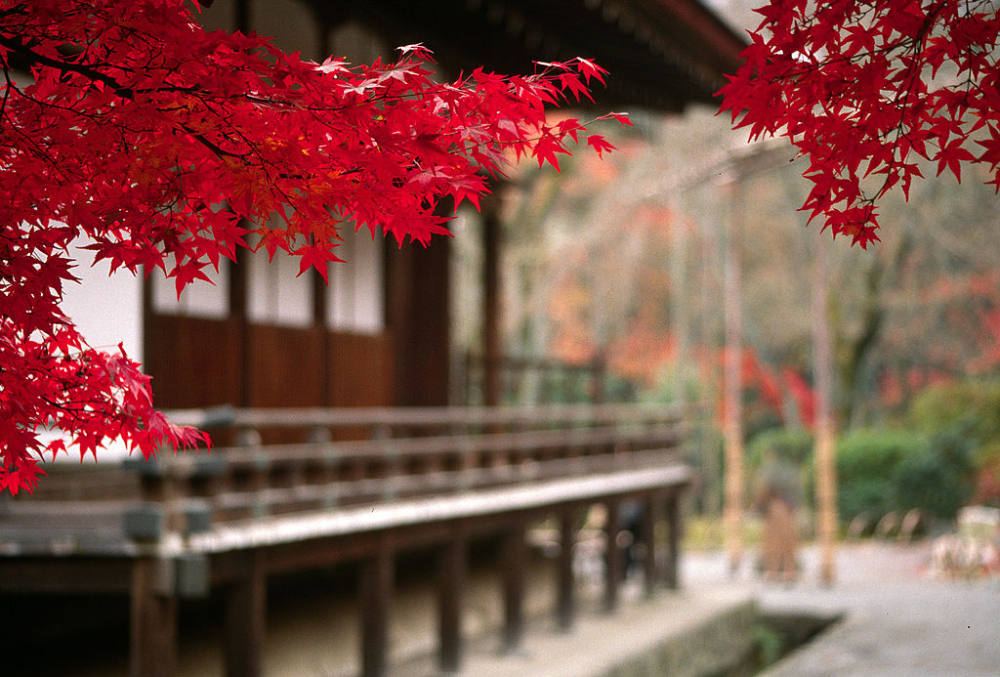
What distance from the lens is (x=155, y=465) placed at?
20.7 feet

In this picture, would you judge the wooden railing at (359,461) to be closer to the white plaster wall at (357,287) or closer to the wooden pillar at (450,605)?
the wooden pillar at (450,605)

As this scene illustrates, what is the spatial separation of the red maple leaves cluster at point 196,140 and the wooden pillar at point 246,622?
4.42 m

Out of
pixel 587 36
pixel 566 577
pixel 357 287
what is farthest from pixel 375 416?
pixel 566 577

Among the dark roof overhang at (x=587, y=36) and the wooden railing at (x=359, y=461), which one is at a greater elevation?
the dark roof overhang at (x=587, y=36)

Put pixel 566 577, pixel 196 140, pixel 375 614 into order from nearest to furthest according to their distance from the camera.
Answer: pixel 196 140 → pixel 375 614 → pixel 566 577

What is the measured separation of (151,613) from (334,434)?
12.1 ft

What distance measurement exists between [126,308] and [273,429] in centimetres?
273

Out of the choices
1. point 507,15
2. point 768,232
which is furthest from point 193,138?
point 768,232

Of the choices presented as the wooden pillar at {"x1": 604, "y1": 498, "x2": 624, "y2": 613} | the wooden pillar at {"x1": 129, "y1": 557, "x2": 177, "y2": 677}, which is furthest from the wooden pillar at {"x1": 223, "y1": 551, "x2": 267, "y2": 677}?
the wooden pillar at {"x1": 604, "y1": 498, "x2": 624, "y2": 613}

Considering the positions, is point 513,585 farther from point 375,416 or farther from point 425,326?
point 375,416

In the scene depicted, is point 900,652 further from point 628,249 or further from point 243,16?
point 628,249

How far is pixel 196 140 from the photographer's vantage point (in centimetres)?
288

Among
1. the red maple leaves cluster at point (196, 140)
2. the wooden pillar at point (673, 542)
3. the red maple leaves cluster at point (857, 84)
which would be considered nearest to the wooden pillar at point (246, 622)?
the red maple leaves cluster at point (196, 140)

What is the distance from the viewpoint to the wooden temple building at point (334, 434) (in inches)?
259
